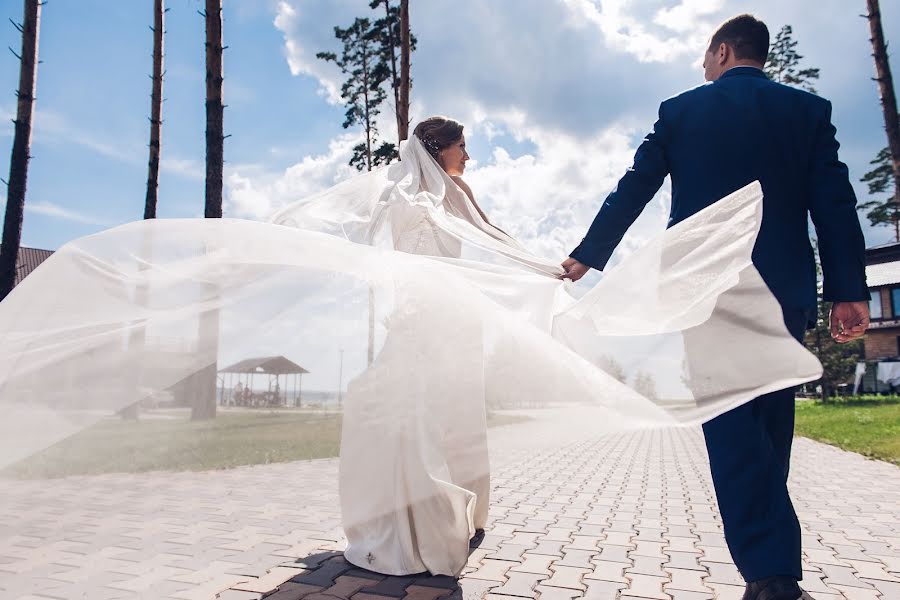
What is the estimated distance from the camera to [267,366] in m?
2.85

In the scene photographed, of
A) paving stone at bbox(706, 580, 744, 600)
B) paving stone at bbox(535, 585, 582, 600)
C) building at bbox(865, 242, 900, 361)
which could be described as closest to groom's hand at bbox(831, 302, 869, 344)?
paving stone at bbox(706, 580, 744, 600)

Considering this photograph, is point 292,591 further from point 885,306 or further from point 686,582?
point 885,306

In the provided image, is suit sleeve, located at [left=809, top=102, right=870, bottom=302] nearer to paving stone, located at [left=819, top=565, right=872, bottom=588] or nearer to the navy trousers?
the navy trousers

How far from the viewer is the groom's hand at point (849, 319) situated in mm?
2531

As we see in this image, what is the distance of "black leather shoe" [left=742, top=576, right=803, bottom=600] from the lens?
2246 mm

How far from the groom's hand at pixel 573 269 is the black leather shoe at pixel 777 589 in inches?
56.6

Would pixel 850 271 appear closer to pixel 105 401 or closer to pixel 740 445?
pixel 740 445

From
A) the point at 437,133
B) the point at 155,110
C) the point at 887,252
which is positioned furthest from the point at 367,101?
the point at 887,252

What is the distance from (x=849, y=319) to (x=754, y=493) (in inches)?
33.7

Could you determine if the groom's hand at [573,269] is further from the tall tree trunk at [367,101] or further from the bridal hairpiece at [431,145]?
the tall tree trunk at [367,101]

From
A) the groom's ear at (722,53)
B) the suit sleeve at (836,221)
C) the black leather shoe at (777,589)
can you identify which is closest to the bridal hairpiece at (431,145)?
the groom's ear at (722,53)

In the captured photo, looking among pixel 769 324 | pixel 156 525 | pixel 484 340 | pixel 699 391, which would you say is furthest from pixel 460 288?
pixel 156 525

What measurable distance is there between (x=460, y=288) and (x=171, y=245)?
1.30m

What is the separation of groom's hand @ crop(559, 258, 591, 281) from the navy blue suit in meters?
0.47
